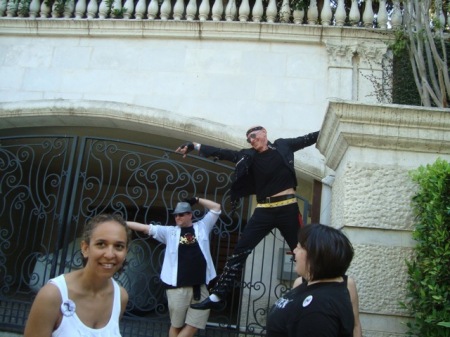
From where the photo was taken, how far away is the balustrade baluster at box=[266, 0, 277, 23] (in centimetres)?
636

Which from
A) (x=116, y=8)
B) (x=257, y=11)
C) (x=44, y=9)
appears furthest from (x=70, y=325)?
(x=44, y=9)

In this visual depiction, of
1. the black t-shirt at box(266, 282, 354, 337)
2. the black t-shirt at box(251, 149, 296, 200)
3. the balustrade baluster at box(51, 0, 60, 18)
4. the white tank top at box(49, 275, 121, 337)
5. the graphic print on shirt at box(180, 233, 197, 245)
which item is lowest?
the white tank top at box(49, 275, 121, 337)

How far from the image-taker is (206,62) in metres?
6.36

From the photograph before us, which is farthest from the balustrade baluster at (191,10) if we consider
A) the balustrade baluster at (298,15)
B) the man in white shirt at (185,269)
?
the man in white shirt at (185,269)

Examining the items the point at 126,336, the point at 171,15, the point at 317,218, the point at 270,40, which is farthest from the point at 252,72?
the point at 126,336

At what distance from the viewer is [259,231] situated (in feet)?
12.6

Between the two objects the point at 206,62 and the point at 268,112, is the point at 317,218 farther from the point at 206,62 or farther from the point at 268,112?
the point at 206,62

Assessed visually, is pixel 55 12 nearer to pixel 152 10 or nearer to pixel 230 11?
pixel 152 10

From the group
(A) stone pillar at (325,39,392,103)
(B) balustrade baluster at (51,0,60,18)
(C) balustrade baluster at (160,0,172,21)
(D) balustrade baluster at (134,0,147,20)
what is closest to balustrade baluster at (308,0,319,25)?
(A) stone pillar at (325,39,392,103)

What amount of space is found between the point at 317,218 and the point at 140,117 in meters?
2.52

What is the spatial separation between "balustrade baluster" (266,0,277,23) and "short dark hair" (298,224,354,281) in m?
Result: 4.81

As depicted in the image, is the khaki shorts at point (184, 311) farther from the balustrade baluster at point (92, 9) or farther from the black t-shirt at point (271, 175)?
the balustrade baluster at point (92, 9)

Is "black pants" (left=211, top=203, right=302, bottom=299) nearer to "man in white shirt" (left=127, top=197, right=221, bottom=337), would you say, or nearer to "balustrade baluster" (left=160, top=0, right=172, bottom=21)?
"man in white shirt" (left=127, top=197, right=221, bottom=337)

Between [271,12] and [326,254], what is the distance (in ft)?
16.2
